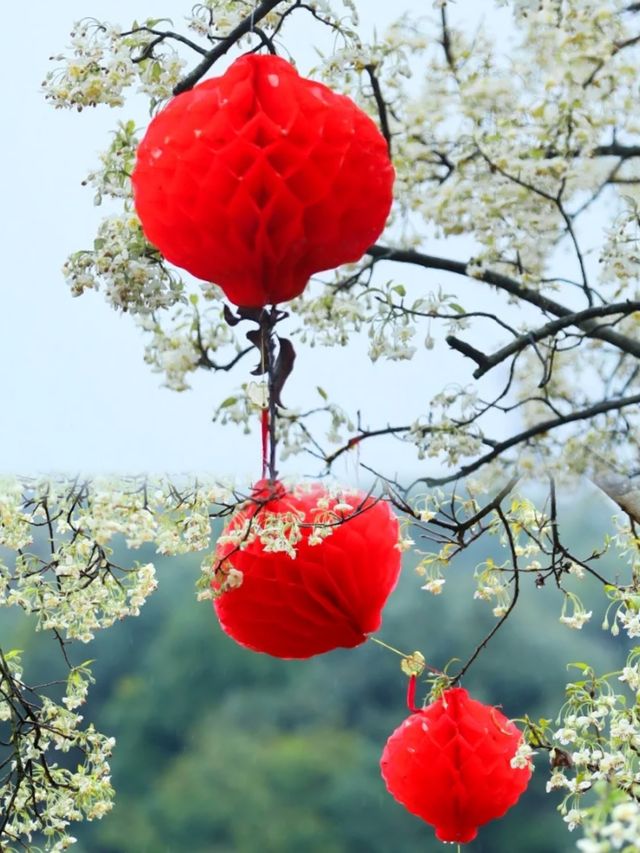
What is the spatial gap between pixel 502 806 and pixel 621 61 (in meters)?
0.93

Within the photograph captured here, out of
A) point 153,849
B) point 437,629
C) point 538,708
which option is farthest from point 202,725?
point 538,708

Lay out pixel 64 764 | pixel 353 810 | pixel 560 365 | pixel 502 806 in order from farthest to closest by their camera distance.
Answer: pixel 353 810, pixel 64 764, pixel 502 806, pixel 560 365

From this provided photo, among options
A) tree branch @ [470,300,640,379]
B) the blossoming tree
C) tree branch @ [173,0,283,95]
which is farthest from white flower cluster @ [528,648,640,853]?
tree branch @ [173,0,283,95]

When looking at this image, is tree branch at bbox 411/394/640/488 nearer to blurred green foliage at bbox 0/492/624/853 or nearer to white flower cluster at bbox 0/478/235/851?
white flower cluster at bbox 0/478/235/851

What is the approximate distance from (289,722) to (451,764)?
588 centimetres

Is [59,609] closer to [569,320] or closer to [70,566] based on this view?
[70,566]

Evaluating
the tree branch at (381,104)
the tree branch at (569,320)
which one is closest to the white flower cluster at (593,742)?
the tree branch at (569,320)

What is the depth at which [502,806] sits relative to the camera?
1.48 m

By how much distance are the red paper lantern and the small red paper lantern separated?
35 cm

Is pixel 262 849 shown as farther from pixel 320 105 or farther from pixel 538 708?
pixel 320 105

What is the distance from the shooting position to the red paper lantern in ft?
4.66

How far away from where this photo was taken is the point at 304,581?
3.58ft

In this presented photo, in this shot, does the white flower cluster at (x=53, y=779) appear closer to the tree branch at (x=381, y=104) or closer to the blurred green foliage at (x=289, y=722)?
the tree branch at (x=381, y=104)

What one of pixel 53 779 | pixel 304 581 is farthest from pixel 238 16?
pixel 53 779
